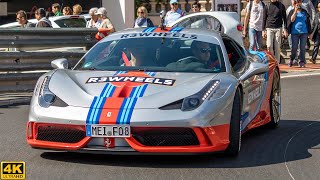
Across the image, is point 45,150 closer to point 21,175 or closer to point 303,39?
point 21,175

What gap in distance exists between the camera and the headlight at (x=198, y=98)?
7730 millimetres

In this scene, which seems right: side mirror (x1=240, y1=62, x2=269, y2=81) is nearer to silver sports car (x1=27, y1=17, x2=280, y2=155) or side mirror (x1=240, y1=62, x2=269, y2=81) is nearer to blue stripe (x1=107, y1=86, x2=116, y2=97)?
silver sports car (x1=27, y1=17, x2=280, y2=155)

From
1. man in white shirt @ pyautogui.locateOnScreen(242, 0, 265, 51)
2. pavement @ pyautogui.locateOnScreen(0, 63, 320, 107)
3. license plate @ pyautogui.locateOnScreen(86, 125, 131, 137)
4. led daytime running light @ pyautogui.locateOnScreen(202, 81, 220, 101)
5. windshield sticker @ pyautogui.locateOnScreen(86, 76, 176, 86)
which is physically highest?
windshield sticker @ pyautogui.locateOnScreen(86, 76, 176, 86)

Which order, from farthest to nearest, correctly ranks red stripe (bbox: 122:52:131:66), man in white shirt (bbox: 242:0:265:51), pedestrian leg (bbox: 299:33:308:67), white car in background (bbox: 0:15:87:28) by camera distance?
pedestrian leg (bbox: 299:33:308:67), man in white shirt (bbox: 242:0:265:51), white car in background (bbox: 0:15:87:28), red stripe (bbox: 122:52:131:66)

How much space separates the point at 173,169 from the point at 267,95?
2.90m

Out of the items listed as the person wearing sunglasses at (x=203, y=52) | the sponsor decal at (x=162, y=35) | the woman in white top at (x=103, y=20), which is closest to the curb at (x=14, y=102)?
the woman in white top at (x=103, y=20)

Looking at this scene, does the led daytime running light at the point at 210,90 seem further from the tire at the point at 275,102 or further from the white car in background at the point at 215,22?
the white car in background at the point at 215,22

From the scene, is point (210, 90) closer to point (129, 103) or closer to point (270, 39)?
point (129, 103)

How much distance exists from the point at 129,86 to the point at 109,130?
0.61m

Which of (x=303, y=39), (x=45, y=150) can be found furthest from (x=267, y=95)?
(x=303, y=39)

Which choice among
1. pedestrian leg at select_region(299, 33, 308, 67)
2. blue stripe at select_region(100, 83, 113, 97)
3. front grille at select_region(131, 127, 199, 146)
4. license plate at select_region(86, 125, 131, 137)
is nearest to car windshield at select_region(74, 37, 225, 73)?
blue stripe at select_region(100, 83, 113, 97)

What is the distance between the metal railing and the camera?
45.4 feet

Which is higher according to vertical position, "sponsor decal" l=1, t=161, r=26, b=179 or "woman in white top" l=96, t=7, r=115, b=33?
"woman in white top" l=96, t=7, r=115, b=33

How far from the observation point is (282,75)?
60.5 ft
